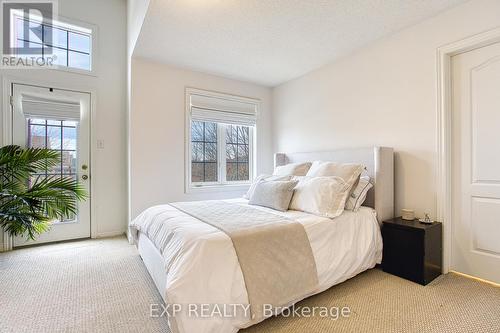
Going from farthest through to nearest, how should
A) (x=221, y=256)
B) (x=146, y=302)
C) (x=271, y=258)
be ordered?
(x=146, y=302) < (x=271, y=258) < (x=221, y=256)

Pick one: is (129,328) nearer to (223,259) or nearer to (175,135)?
(223,259)

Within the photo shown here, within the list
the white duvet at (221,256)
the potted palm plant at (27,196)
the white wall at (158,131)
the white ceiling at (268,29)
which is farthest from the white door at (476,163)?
the potted palm plant at (27,196)

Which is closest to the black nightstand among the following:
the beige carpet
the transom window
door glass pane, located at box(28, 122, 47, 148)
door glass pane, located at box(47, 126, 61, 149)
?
the beige carpet

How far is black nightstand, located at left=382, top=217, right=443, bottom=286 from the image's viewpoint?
2.11 metres

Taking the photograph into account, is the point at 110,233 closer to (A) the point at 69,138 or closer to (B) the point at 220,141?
(A) the point at 69,138

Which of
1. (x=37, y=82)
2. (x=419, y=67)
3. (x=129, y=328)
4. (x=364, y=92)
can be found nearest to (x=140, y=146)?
(x=37, y=82)

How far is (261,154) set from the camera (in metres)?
4.35

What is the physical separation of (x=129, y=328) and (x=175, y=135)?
2.47 meters

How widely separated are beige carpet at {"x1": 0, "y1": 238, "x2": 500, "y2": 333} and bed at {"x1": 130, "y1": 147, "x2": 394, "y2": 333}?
0.51 feet

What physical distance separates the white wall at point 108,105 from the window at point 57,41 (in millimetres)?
148

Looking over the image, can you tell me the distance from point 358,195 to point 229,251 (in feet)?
4.96

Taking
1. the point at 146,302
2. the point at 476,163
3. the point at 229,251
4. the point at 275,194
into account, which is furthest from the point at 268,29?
the point at 146,302

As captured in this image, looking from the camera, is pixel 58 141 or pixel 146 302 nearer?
pixel 146 302

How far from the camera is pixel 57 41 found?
3.33m
